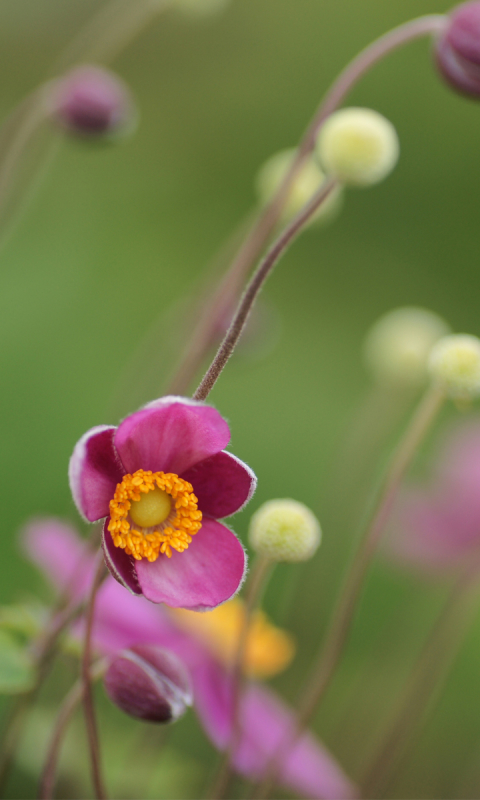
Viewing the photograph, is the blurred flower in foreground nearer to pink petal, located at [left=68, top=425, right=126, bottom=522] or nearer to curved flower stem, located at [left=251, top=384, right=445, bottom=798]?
curved flower stem, located at [left=251, top=384, right=445, bottom=798]

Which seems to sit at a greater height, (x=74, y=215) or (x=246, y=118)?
(x=246, y=118)

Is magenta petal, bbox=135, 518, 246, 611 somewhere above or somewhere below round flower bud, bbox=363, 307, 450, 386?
below

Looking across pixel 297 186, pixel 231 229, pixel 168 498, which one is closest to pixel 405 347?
pixel 297 186

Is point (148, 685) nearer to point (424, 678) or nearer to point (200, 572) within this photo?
point (200, 572)

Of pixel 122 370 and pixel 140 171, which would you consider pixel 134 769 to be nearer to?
pixel 122 370

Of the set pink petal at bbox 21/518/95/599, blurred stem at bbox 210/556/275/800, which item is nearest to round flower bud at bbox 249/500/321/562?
blurred stem at bbox 210/556/275/800

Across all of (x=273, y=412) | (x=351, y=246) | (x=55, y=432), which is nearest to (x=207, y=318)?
(x=55, y=432)
